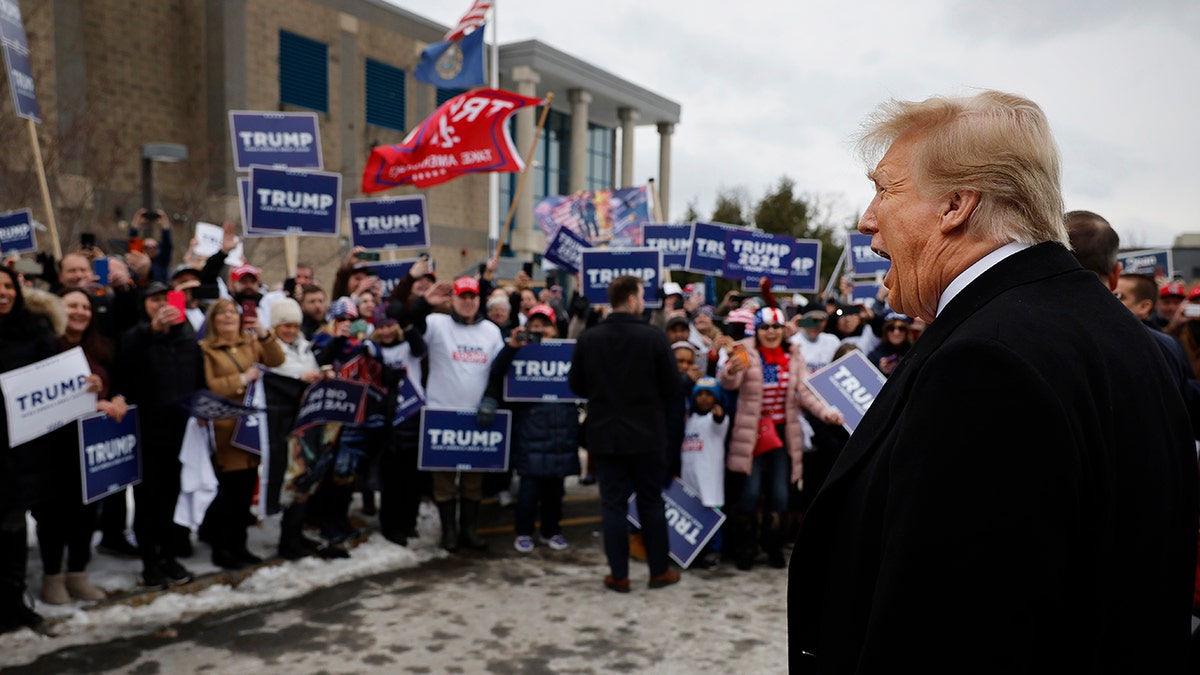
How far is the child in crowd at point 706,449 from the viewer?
271 inches

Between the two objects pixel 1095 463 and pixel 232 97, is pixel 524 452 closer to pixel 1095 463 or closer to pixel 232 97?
pixel 1095 463

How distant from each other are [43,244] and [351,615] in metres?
13.2

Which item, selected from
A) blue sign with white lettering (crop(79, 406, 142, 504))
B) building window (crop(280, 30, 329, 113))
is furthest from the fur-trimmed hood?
building window (crop(280, 30, 329, 113))

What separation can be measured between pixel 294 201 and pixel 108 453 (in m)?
4.30

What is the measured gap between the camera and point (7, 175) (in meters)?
12.2

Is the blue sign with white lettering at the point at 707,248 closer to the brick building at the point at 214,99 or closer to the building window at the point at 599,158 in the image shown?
the brick building at the point at 214,99

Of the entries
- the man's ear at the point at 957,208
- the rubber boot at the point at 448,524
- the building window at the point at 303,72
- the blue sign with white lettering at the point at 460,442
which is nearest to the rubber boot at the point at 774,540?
the blue sign with white lettering at the point at 460,442

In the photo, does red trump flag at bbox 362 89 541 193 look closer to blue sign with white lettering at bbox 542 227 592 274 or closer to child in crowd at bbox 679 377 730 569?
blue sign with white lettering at bbox 542 227 592 274

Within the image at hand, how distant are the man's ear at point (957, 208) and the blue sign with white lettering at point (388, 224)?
367 inches

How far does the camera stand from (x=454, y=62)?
12.9 meters

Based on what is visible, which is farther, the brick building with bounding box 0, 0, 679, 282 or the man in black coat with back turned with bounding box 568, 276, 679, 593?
the brick building with bounding box 0, 0, 679, 282

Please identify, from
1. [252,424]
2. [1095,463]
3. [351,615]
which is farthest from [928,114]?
[252,424]

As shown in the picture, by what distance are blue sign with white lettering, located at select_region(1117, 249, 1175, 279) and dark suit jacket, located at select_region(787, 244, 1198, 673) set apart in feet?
37.7

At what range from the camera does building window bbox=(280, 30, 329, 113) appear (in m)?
24.4
